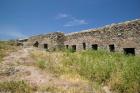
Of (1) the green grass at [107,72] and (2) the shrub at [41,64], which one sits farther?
(2) the shrub at [41,64]

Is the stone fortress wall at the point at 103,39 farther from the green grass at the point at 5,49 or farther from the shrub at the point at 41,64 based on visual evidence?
the shrub at the point at 41,64

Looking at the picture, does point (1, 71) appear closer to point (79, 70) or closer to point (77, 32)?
point (79, 70)

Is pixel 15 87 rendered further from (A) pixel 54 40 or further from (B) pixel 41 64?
(A) pixel 54 40

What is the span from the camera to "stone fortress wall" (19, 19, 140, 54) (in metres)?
14.0

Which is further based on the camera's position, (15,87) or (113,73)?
(113,73)

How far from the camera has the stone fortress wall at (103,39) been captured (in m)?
14.0

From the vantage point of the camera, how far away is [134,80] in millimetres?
7754

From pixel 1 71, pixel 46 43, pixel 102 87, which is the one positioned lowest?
pixel 102 87

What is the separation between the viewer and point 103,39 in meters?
16.2

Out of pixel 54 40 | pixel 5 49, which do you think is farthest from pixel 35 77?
pixel 54 40

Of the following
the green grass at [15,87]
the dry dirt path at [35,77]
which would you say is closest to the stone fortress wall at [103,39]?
the dry dirt path at [35,77]

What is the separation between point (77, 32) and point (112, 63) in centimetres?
940

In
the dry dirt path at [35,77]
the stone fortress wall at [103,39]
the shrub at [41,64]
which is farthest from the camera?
the stone fortress wall at [103,39]

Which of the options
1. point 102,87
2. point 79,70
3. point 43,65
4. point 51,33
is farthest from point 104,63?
point 51,33
